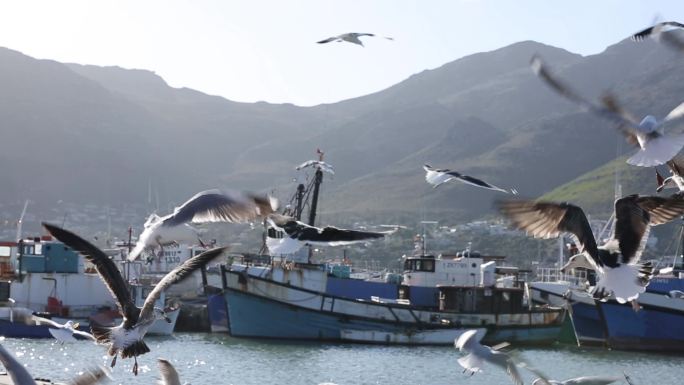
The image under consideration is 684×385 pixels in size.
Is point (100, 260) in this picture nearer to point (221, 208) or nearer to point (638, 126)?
point (221, 208)

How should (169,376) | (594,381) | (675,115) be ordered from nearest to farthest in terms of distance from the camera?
(169,376) < (675,115) < (594,381)

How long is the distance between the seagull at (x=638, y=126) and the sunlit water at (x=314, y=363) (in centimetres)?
1360

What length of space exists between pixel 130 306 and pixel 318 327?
28.2 m

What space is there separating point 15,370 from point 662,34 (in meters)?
7.67

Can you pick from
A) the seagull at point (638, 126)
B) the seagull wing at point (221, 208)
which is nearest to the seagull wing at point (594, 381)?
the seagull at point (638, 126)

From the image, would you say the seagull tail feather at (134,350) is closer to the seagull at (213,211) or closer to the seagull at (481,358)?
the seagull at (213,211)

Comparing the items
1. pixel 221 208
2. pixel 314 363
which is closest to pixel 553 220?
pixel 221 208

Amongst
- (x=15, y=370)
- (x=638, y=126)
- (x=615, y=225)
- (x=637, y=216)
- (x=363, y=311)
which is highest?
(x=638, y=126)

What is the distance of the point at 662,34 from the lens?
13.1m

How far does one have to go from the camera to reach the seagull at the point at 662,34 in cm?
1272

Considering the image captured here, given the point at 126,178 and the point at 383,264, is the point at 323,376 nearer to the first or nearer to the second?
the point at 383,264

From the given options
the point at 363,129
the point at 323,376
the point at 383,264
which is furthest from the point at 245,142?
the point at 323,376

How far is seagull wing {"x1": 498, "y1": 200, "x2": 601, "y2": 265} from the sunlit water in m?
13.5

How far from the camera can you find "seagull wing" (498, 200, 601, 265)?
13.0m
